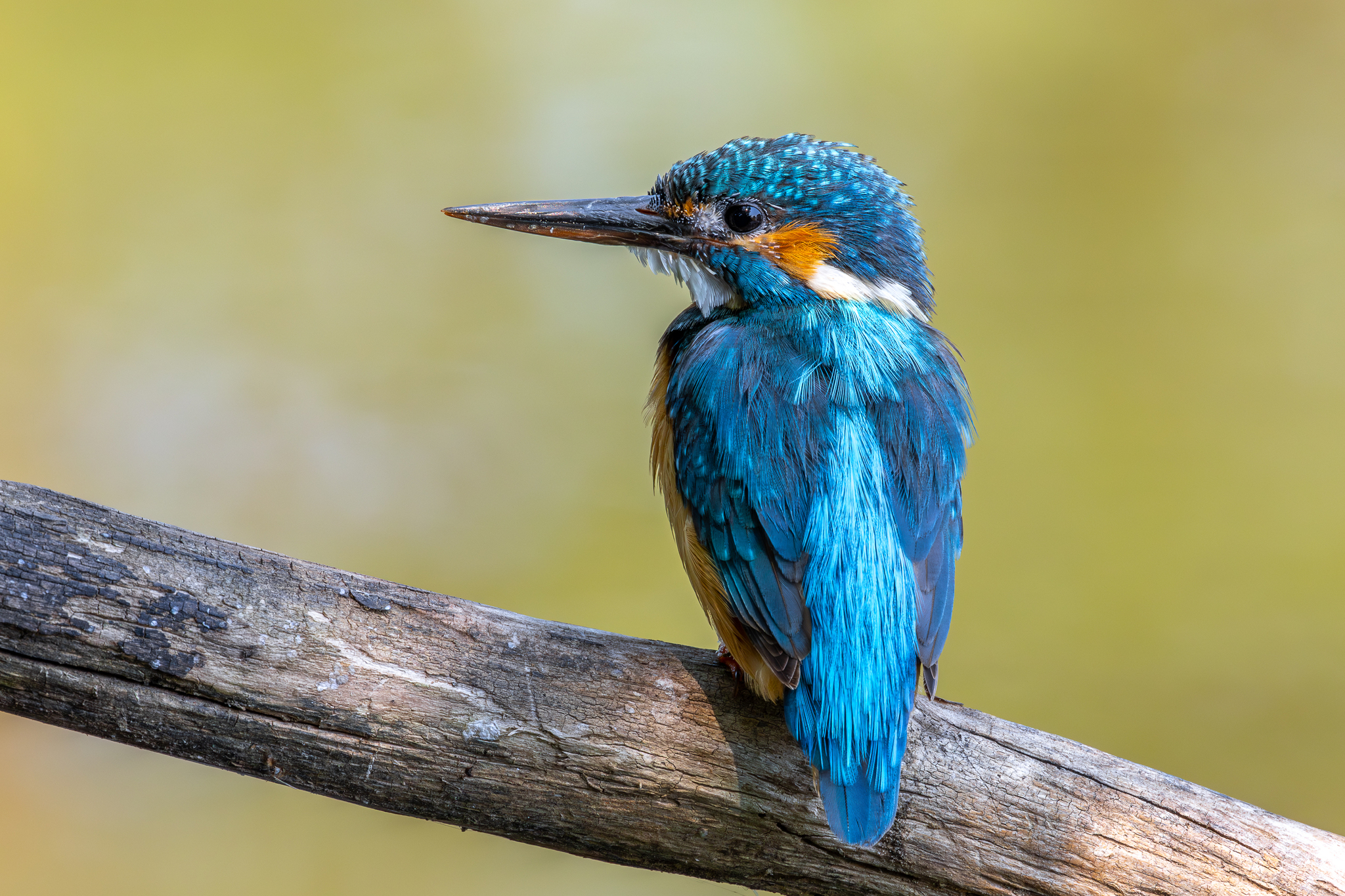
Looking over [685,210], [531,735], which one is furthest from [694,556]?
[685,210]

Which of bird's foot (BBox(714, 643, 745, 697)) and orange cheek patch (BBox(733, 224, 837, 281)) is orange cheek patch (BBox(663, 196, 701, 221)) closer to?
orange cheek patch (BBox(733, 224, 837, 281))

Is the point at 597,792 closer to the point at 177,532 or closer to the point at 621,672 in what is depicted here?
the point at 621,672

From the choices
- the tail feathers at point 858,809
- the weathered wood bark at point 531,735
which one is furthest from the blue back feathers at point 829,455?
the weathered wood bark at point 531,735

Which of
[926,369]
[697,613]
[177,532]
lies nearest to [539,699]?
[177,532]

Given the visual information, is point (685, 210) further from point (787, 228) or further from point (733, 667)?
point (733, 667)

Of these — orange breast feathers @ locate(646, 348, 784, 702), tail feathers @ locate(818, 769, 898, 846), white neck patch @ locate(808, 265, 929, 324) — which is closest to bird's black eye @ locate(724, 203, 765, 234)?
white neck patch @ locate(808, 265, 929, 324)

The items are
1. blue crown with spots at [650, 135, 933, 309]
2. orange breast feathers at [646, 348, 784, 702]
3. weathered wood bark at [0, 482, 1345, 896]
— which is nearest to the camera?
weathered wood bark at [0, 482, 1345, 896]
